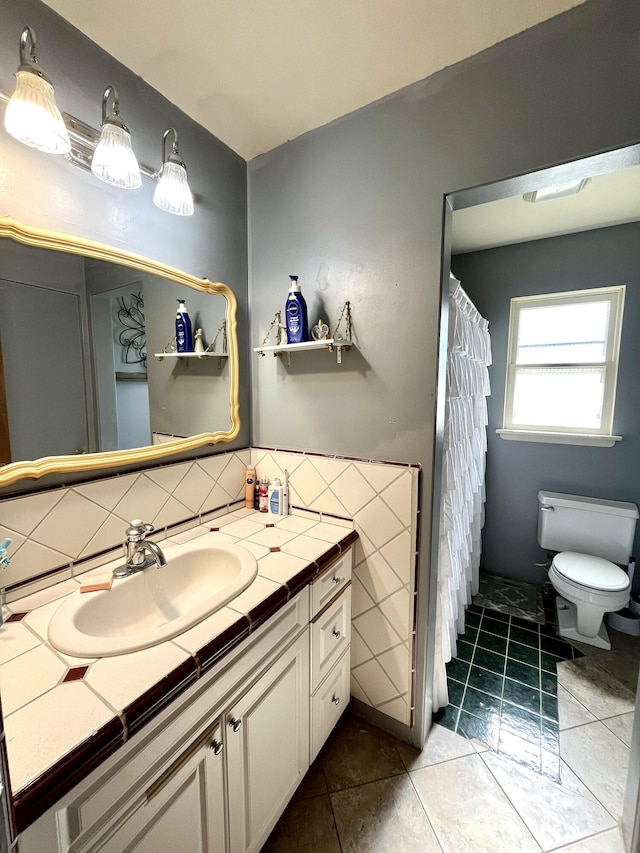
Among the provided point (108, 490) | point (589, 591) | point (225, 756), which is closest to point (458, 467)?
point (589, 591)

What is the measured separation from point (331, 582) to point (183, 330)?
45.1 inches

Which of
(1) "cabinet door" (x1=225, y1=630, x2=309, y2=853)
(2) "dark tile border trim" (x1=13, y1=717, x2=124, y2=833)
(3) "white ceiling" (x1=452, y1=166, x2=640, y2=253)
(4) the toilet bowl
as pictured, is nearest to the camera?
(2) "dark tile border trim" (x1=13, y1=717, x2=124, y2=833)

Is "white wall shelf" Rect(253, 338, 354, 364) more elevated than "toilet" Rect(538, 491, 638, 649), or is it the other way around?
"white wall shelf" Rect(253, 338, 354, 364)

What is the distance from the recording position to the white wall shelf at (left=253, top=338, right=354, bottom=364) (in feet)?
4.25

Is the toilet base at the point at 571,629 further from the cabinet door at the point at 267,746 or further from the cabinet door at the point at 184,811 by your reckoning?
the cabinet door at the point at 184,811

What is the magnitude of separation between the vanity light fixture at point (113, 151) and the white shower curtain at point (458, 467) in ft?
3.88

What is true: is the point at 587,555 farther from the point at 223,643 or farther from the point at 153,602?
the point at 153,602

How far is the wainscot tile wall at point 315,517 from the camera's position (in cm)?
103

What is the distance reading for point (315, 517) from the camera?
4.97ft

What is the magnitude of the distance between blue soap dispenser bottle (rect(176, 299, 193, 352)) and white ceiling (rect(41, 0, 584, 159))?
68cm

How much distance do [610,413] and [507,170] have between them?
1.84 metres

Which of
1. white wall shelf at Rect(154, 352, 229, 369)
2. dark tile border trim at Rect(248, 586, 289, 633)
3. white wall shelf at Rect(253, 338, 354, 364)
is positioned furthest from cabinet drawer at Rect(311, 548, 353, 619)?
white wall shelf at Rect(154, 352, 229, 369)

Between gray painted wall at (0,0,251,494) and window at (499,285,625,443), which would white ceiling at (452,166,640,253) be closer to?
window at (499,285,625,443)

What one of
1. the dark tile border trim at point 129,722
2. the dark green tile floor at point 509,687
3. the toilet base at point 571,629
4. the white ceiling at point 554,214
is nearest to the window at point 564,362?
the white ceiling at point 554,214
